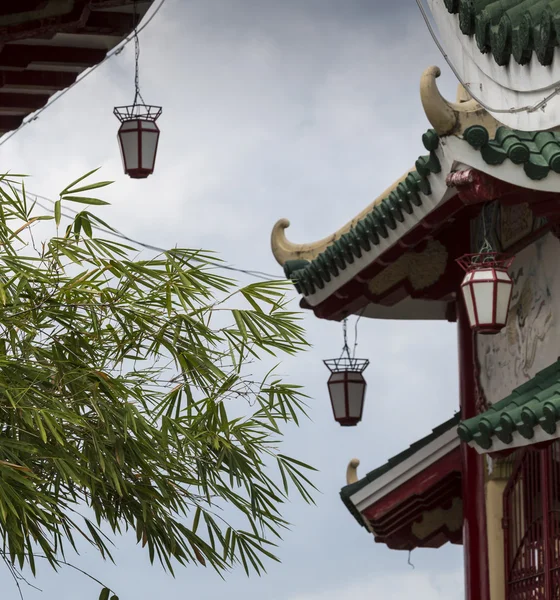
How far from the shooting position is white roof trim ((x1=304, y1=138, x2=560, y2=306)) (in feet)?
26.0

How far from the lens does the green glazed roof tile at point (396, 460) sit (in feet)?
36.9

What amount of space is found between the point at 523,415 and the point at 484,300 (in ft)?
2.49

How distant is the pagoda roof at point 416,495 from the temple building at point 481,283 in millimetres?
14

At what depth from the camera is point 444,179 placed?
8.79 m

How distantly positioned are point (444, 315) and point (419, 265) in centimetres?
132

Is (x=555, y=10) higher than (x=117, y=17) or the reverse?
the reverse

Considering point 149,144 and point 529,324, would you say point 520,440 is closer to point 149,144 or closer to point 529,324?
point 529,324

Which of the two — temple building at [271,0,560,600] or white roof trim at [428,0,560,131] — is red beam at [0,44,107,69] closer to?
temple building at [271,0,560,600]

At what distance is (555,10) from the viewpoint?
747cm

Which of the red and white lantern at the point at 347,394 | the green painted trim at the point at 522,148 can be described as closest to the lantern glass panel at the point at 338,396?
the red and white lantern at the point at 347,394

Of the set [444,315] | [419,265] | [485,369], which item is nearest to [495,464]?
[485,369]

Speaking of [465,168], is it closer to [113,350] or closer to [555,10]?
[555,10]

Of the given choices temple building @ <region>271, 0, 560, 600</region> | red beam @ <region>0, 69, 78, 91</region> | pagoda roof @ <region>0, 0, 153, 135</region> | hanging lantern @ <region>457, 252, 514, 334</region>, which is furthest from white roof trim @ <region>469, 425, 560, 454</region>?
red beam @ <region>0, 69, 78, 91</region>

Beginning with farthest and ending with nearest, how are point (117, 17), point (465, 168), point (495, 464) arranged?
point (117, 17) → point (495, 464) → point (465, 168)
